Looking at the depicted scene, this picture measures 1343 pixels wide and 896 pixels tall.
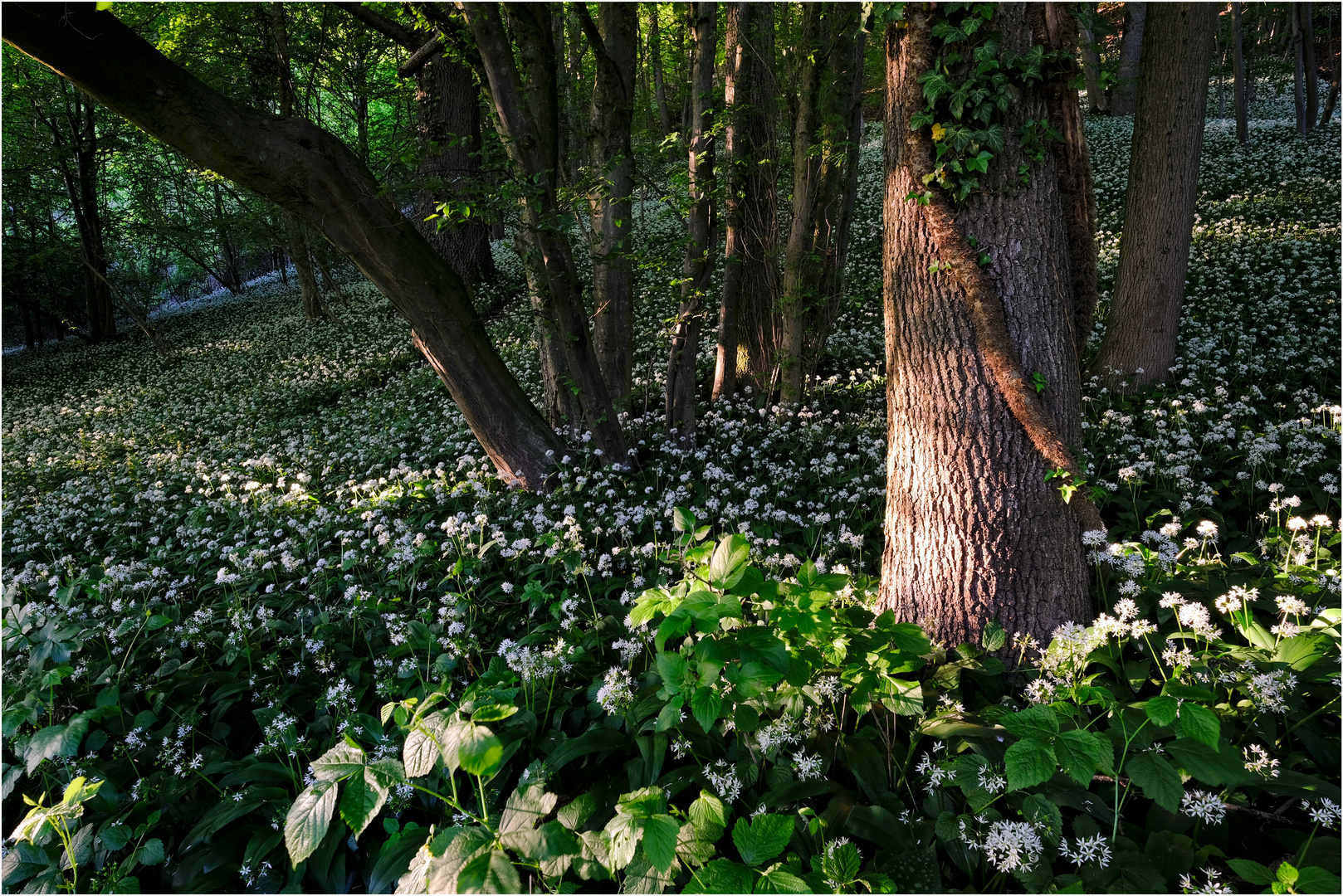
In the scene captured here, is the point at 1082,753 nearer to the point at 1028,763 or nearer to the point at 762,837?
the point at 1028,763

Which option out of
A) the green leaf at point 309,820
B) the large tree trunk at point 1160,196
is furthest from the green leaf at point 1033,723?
the large tree trunk at point 1160,196

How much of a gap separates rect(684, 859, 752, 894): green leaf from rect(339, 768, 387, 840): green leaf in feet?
2.82

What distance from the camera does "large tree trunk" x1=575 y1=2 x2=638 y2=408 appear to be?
612cm

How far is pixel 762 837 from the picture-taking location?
1.83 m

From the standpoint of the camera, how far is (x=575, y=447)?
6.38 m

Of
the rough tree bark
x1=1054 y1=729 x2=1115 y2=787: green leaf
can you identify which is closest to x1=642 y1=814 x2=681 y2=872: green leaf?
x1=1054 y1=729 x2=1115 y2=787: green leaf

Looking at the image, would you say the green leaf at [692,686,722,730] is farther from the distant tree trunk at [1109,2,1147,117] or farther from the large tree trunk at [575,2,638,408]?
the distant tree trunk at [1109,2,1147,117]

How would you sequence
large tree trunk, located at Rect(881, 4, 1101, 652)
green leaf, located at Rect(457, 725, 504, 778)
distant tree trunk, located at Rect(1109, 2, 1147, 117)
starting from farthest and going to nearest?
distant tree trunk, located at Rect(1109, 2, 1147, 117) → large tree trunk, located at Rect(881, 4, 1101, 652) → green leaf, located at Rect(457, 725, 504, 778)

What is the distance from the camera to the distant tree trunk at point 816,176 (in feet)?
20.2

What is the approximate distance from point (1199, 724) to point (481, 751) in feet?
6.51

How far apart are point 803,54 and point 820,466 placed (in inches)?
162

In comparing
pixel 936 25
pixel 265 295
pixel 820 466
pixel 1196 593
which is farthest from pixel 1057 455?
pixel 265 295

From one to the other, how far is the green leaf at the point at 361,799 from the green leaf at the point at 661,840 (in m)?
0.70

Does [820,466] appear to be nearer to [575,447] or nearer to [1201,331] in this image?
[575,447]
